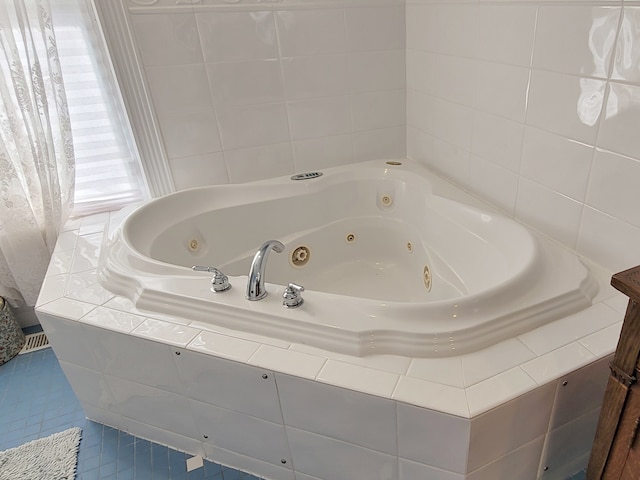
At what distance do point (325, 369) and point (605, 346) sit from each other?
0.58m

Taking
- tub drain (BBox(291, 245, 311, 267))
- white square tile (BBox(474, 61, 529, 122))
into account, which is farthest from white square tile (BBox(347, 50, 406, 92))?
tub drain (BBox(291, 245, 311, 267))

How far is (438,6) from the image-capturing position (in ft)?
5.18

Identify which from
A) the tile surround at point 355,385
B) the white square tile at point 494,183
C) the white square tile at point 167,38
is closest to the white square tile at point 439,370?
the tile surround at point 355,385

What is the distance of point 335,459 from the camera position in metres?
1.02

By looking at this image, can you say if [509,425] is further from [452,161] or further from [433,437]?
[452,161]

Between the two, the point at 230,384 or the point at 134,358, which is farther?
the point at 134,358

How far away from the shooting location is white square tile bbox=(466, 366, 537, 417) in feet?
2.64

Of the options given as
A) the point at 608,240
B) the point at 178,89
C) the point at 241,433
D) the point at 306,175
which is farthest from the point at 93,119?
the point at 608,240

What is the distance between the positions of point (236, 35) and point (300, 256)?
873 millimetres

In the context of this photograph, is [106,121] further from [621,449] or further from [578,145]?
[621,449]

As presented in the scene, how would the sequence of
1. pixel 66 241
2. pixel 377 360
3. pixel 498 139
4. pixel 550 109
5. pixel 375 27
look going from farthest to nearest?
pixel 375 27 → pixel 66 241 → pixel 498 139 → pixel 550 109 → pixel 377 360

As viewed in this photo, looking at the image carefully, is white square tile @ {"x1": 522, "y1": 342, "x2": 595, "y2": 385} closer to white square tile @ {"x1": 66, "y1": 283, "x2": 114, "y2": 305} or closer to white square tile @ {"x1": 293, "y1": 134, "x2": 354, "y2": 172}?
white square tile @ {"x1": 66, "y1": 283, "x2": 114, "y2": 305}

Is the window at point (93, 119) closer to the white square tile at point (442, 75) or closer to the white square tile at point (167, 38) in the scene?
the white square tile at point (167, 38)

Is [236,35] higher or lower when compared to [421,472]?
higher
